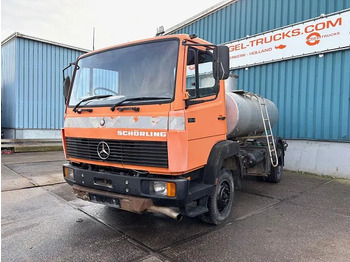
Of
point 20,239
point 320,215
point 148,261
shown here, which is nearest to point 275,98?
point 320,215

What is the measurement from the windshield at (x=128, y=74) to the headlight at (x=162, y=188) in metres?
0.95

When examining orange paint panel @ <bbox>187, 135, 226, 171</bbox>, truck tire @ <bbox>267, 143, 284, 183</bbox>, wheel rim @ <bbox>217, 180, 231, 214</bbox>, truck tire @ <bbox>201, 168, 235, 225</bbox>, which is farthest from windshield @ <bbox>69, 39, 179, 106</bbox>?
truck tire @ <bbox>267, 143, 284, 183</bbox>

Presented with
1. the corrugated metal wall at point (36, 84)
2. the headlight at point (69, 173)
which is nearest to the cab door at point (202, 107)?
the headlight at point (69, 173)

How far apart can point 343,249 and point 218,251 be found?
59.7 inches

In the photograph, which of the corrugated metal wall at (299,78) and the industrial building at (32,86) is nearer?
the corrugated metal wall at (299,78)

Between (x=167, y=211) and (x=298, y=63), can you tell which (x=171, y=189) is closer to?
(x=167, y=211)

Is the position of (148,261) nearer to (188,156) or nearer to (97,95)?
(188,156)

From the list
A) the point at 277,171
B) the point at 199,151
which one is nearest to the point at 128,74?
the point at 199,151

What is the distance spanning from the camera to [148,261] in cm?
289

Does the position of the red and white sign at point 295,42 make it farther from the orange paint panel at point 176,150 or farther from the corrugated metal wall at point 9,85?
the corrugated metal wall at point 9,85

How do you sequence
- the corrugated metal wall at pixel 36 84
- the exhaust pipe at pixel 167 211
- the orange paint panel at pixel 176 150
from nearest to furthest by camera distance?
1. the orange paint panel at pixel 176 150
2. the exhaust pipe at pixel 167 211
3. the corrugated metal wall at pixel 36 84

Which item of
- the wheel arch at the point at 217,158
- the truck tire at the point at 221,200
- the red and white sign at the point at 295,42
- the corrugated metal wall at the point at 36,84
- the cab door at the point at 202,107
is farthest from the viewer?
the corrugated metal wall at the point at 36,84

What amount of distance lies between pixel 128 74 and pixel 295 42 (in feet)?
19.9

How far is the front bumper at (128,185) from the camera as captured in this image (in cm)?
298
